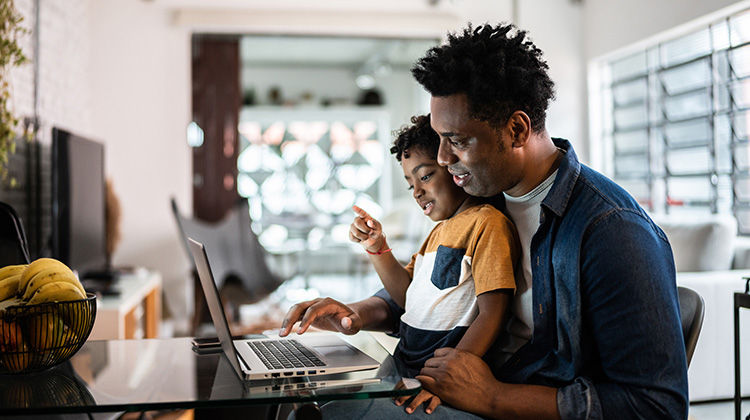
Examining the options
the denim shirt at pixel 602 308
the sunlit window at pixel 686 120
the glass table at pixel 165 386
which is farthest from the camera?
the sunlit window at pixel 686 120

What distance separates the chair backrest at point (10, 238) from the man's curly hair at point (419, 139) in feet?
3.63

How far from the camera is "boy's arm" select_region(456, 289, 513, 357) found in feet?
4.02

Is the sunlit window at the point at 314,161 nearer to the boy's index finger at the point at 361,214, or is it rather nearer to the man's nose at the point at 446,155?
the boy's index finger at the point at 361,214

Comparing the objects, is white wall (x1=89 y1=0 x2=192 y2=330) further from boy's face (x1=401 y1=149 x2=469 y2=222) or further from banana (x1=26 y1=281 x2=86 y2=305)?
banana (x1=26 y1=281 x2=86 y2=305)

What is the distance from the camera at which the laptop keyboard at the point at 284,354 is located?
1.13 m

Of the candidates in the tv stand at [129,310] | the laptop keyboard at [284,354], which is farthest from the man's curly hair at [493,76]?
the tv stand at [129,310]

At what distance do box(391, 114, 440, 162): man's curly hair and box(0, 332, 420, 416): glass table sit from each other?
0.51 meters

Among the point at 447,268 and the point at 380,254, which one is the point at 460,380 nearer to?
the point at 447,268

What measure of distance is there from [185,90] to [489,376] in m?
4.67

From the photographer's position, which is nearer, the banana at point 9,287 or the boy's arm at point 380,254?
the banana at point 9,287

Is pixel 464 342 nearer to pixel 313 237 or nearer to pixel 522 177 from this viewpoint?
pixel 522 177

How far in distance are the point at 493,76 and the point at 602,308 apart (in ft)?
1.57

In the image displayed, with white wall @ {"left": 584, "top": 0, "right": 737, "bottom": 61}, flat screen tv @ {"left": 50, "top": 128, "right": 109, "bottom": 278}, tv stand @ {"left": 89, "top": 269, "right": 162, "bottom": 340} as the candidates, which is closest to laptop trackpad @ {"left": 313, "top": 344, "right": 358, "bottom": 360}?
tv stand @ {"left": 89, "top": 269, "right": 162, "bottom": 340}

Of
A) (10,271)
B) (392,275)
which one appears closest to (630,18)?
(392,275)
